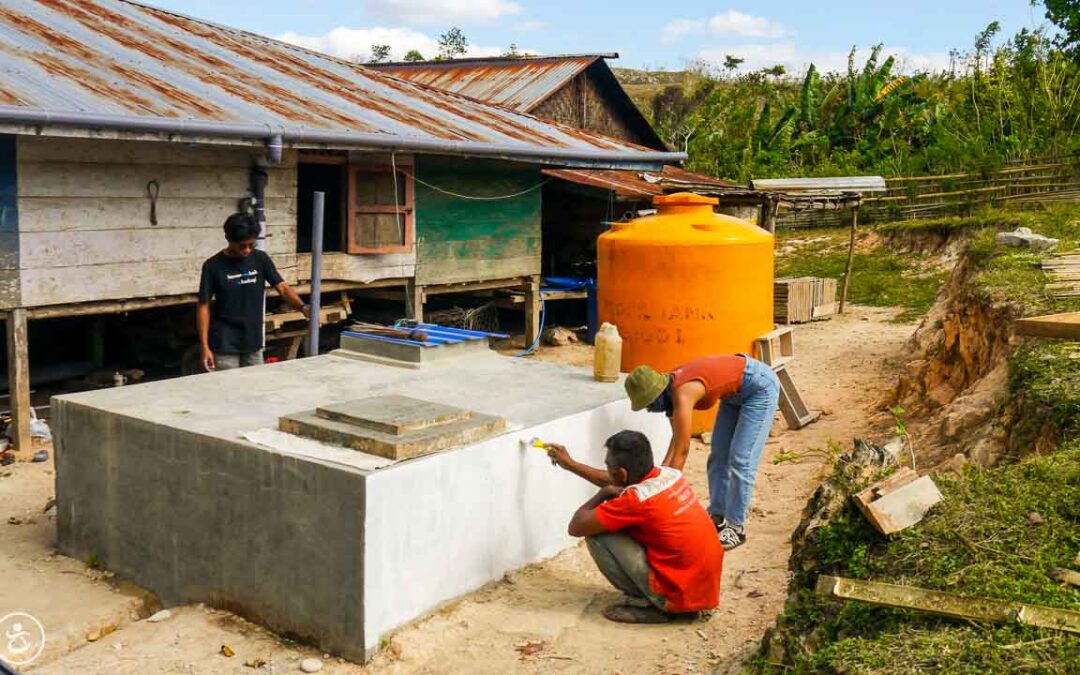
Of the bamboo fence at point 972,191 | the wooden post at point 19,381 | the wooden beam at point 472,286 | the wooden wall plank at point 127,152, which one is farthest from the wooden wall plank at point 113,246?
the bamboo fence at point 972,191

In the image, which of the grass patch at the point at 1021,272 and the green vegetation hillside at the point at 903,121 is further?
the green vegetation hillside at the point at 903,121

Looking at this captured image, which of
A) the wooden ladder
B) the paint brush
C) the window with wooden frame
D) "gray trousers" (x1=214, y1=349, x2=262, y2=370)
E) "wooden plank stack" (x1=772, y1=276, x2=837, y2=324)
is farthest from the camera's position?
"wooden plank stack" (x1=772, y1=276, x2=837, y2=324)

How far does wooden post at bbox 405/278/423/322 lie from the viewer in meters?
11.7

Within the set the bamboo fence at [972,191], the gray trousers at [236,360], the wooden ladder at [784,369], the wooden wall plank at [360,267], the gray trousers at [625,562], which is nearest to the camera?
the gray trousers at [625,562]

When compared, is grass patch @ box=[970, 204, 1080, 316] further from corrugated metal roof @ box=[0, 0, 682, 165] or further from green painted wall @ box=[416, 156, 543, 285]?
green painted wall @ box=[416, 156, 543, 285]

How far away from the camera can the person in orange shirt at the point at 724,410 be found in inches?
219

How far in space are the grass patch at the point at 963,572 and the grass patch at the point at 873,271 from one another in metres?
11.5

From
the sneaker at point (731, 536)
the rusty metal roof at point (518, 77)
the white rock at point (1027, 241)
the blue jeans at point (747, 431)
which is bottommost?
the sneaker at point (731, 536)

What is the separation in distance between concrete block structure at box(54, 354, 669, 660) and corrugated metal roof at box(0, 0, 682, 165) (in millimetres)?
2759

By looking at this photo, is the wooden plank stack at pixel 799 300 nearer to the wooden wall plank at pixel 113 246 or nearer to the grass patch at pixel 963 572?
the wooden wall plank at pixel 113 246

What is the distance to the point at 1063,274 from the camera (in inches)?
328

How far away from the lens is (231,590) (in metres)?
5.05

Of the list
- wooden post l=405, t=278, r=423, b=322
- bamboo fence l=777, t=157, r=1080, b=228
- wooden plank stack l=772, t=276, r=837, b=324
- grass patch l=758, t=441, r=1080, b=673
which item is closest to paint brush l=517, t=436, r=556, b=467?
grass patch l=758, t=441, r=1080, b=673

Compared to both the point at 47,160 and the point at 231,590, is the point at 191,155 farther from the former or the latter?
the point at 231,590
